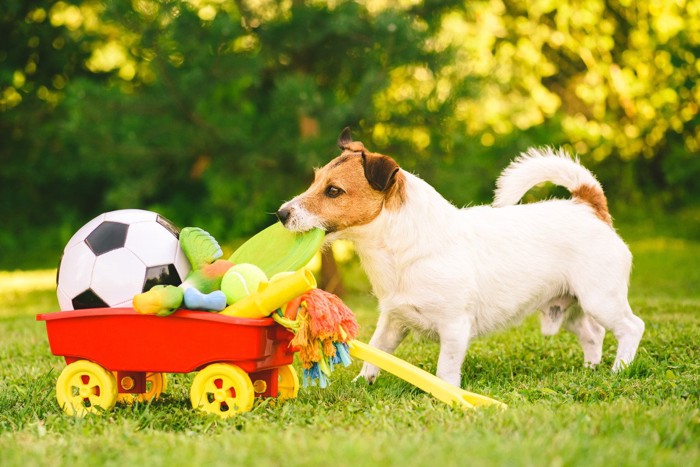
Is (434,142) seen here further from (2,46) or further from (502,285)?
(2,46)

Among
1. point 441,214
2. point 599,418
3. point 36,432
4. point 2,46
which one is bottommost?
point 36,432

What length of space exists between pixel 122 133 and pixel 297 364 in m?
4.21

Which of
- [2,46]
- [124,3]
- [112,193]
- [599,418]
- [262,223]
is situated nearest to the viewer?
[599,418]

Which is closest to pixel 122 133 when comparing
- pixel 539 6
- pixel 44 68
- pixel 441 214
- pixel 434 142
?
pixel 434 142

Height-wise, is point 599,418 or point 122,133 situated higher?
point 122,133

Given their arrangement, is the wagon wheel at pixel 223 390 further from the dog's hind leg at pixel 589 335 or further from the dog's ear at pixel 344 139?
the dog's hind leg at pixel 589 335

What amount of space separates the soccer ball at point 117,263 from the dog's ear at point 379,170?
975 mm

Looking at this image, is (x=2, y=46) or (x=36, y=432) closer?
(x=36, y=432)

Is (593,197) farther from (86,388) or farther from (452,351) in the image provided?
(86,388)

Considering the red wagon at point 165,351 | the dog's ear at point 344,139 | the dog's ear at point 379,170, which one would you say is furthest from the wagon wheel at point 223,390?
the dog's ear at point 344,139

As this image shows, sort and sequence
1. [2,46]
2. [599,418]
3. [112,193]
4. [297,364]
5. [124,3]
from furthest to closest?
[2,46] → [112,193] → [124,3] → [297,364] → [599,418]

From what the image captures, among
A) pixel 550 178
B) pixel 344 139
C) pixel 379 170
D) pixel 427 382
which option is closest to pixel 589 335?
pixel 550 178

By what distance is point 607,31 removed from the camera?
14016mm

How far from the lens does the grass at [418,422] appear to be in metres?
2.63
